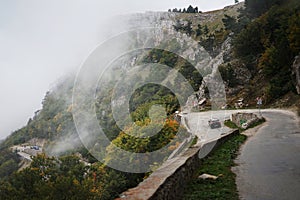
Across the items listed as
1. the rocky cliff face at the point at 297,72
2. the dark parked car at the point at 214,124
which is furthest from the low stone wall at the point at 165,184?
the rocky cliff face at the point at 297,72

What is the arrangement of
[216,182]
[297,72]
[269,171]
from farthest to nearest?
1. [297,72]
2. [269,171]
3. [216,182]

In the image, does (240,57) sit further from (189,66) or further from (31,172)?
(31,172)

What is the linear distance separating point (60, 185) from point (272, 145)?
33.7 metres

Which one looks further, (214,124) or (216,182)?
(214,124)

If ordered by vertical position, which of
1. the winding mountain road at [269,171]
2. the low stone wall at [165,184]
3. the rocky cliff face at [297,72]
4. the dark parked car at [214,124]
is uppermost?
the rocky cliff face at [297,72]

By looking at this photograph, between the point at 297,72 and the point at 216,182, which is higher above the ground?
the point at 297,72

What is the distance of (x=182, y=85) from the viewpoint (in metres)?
69.1

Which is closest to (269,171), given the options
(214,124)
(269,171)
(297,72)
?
(269,171)

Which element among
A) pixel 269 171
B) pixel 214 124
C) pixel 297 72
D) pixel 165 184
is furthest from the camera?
pixel 297 72

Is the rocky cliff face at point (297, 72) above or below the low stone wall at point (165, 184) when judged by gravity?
above

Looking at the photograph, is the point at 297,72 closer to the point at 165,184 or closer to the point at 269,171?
the point at 269,171

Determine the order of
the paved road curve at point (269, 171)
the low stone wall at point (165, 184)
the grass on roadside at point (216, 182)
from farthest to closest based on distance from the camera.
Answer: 1. the grass on roadside at point (216, 182)
2. the paved road curve at point (269, 171)
3. the low stone wall at point (165, 184)

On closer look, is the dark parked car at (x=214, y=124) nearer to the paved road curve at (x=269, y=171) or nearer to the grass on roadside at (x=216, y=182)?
the paved road curve at (x=269, y=171)

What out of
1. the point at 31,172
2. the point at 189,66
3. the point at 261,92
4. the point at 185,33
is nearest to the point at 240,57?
the point at 261,92
